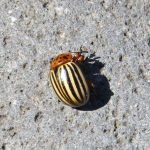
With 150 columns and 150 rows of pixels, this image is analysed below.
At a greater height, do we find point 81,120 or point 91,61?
point 91,61

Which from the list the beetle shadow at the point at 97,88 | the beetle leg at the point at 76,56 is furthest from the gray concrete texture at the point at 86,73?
the beetle leg at the point at 76,56

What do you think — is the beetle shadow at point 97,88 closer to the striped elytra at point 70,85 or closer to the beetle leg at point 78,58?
the beetle leg at point 78,58

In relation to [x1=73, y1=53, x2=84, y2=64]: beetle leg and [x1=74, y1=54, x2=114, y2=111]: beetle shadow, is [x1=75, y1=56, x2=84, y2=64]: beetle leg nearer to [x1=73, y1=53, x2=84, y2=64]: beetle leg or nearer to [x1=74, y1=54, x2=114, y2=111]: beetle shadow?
[x1=73, y1=53, x2=84, y2=64]: beetle leg

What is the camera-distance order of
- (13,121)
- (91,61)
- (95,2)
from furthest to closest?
(95,2), (91,61), (13,121)

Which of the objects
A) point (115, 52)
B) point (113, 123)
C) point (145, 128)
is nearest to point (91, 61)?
point (115, 52)

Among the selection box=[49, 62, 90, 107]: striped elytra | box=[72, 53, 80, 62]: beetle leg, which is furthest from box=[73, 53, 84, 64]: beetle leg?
box=[49, 62, 90, 107]: striped elytra

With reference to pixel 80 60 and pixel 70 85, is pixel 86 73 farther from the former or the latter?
pixel 70 85

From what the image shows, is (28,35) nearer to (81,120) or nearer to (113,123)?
(81,120)

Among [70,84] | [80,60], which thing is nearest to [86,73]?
[80,60]
